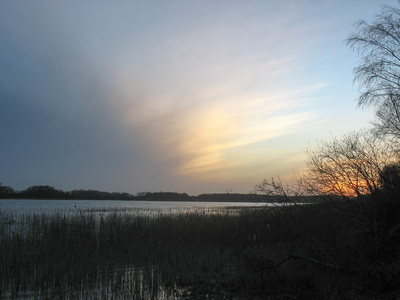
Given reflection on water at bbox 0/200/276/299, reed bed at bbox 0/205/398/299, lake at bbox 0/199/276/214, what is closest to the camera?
reed bed at bbox 0/205/398/299

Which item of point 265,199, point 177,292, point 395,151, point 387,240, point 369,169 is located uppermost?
point 395,151

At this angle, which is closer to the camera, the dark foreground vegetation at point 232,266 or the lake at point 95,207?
the dark foreground vegetation at point 232,266

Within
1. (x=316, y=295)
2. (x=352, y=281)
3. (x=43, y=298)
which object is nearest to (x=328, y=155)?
(x=352, y=281)

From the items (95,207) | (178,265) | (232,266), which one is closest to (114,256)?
(178,265)

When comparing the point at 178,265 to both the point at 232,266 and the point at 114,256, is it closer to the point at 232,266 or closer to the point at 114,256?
the point at 232,266

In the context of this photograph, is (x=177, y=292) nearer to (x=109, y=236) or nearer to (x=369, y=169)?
(x=369, y=169)

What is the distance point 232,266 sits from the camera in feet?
34.3

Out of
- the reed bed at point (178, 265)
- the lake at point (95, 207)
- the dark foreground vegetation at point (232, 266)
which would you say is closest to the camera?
the dark foreground vegetation at point (232, 266)

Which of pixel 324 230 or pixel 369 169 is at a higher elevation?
pixel 369 169

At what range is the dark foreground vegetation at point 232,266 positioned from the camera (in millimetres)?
7031

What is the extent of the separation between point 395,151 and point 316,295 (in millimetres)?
6327

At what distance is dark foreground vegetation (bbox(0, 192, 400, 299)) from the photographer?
7.03 metres

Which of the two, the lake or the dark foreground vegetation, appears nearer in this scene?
the dark foreground vegetation

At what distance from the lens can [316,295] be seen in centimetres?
662
